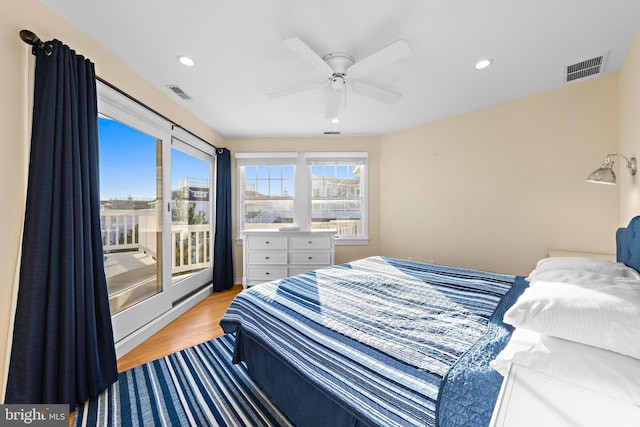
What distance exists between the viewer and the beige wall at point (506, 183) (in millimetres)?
2594

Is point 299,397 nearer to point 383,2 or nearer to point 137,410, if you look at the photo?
point 137,410

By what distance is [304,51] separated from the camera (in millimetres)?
1743

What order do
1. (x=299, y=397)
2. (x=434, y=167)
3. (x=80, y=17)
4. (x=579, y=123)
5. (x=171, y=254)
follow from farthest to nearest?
(x=434, y=167) < (x=171, y=254) < (x=579, y=123) < (x=80, y=17) < (x=299, y=397)

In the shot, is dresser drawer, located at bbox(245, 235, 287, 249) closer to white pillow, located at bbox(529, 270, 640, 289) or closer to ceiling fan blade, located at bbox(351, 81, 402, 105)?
ceiling fan blade, located at bbox(351, 81, 402, 105)

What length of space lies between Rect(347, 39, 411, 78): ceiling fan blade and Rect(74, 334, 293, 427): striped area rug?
7.57 feet

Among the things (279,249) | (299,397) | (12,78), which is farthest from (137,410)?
(279,249)

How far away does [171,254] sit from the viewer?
2.99m

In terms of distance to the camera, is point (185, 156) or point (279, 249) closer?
point (185, 156)

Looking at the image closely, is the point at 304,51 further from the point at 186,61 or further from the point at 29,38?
the point at 29,38

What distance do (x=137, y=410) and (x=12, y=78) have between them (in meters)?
Answer: 2.03

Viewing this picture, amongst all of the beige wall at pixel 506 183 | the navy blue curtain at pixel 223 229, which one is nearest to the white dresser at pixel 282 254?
the navy blue curtain at pixel 223 229

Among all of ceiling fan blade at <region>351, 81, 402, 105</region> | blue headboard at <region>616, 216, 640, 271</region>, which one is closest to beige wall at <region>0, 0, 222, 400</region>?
ceiling fan blade at <region>351, 81, 402, 105</region>

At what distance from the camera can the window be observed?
14.3ft

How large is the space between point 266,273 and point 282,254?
363mm
